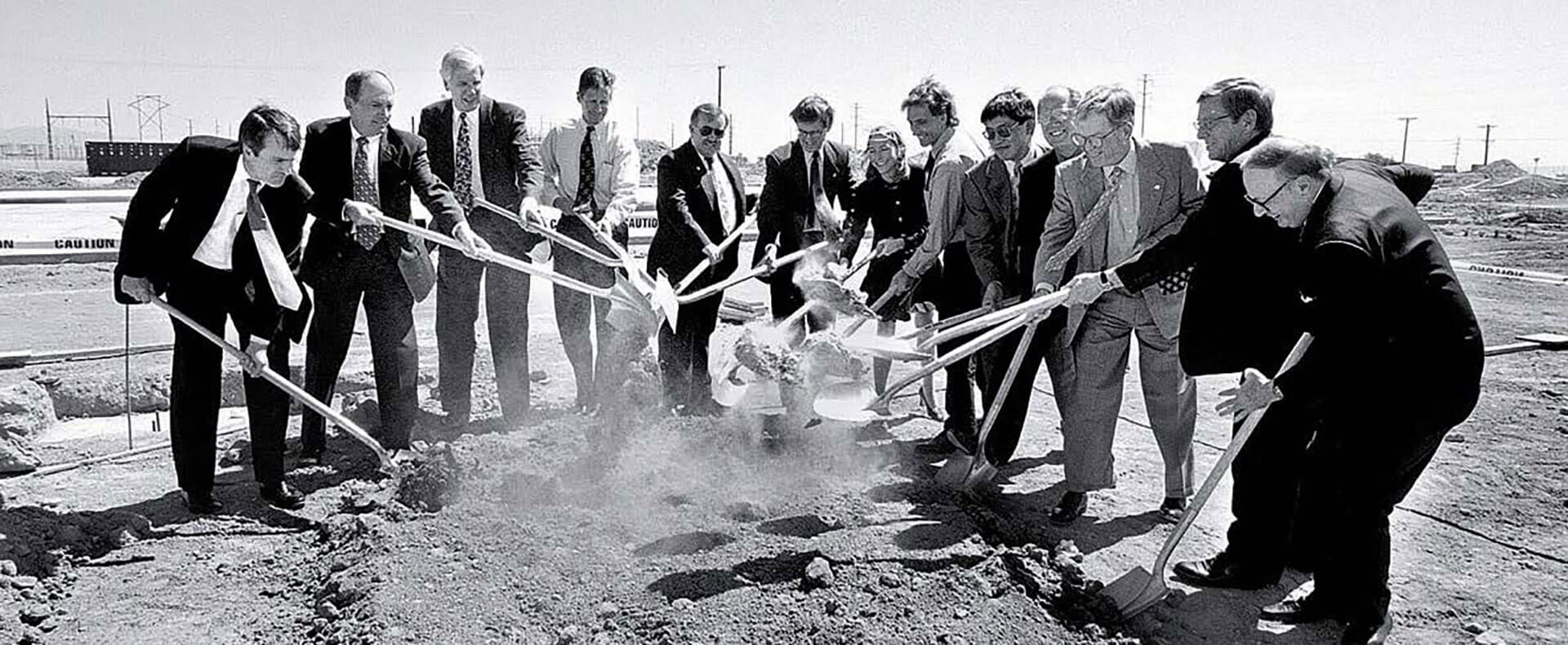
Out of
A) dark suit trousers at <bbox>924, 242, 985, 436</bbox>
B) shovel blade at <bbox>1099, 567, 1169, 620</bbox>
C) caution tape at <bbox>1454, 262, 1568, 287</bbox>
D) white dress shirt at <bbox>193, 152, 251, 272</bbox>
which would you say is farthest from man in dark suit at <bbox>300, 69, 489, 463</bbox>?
caution tape at <bbox>1454, 262, 1568, 287</bbox>

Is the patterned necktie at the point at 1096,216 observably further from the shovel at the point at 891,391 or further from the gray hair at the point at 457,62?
the gray hair at the point at 457,62

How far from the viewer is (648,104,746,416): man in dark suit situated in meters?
5.95

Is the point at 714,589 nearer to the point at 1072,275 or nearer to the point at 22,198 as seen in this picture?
the point at 1072,275

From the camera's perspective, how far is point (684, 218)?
234 inches

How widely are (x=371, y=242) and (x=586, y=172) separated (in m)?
1.31

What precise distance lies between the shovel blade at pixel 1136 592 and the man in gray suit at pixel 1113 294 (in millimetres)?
898

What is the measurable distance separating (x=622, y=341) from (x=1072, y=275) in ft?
8.75

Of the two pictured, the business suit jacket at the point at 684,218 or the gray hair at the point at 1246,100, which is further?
the business suit jacket at the point at 684,218

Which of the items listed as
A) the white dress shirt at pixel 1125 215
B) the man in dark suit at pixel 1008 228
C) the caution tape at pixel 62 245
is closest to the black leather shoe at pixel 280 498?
the man in dark suit at pixel 1008 228

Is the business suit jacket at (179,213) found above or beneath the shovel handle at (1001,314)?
above

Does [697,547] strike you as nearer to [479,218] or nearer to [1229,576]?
[1229,576]

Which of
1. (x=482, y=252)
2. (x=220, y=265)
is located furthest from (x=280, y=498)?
(x=482, y=252)

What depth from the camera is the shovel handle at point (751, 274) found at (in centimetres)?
559

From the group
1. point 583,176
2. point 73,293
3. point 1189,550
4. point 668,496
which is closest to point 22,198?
point 73,293
